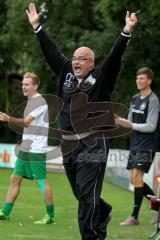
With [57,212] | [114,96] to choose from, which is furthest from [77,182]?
[114,96]

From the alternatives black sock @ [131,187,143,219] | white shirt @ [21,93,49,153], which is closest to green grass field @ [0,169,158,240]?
black sock @ [131,187,143,219]

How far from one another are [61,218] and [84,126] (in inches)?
143

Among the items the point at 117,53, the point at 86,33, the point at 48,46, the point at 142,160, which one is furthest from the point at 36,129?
the point at 86,33

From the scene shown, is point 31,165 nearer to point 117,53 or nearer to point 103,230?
point 103,230

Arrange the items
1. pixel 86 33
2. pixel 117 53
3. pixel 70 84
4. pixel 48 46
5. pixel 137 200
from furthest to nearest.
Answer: pixel 86 33
pixel 137 200
pixel 48 46
pixel 70 84
pixel 117 53

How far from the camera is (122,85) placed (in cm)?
2681

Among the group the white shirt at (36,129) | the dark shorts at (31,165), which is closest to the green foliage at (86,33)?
the white shirt at (36,129)

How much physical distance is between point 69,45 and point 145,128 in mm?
16742

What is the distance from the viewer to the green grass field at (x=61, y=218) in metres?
9.04

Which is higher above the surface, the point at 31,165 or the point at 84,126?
the point at 84,126

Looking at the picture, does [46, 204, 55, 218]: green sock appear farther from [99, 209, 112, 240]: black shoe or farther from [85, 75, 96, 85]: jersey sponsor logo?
[85, 75, 96, 85]: jersey sponsor logo

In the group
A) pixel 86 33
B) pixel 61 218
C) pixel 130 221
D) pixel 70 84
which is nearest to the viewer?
pixel 70 84

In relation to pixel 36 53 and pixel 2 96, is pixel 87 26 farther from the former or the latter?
pixel 2 96

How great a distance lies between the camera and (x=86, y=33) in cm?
2673
